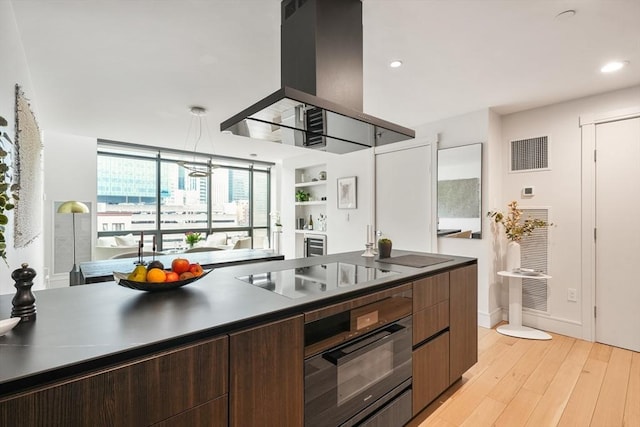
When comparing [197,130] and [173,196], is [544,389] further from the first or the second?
[173,196]

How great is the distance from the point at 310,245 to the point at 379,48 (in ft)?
13.9

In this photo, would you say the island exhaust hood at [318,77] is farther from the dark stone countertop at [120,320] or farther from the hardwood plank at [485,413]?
the hardwood plank at [485,413]

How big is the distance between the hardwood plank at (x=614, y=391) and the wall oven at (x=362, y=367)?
4.31 feet

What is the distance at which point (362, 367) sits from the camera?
1521 mm

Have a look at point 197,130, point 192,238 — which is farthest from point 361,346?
point 192,238

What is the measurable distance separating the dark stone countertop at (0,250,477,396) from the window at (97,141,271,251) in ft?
13.3

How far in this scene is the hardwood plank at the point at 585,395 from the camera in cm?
195

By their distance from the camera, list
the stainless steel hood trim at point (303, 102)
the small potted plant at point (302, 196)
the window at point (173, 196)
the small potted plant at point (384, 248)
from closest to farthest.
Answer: the stainless steel hood trim at point (303, 102)
the small potted plant at point (384, 248)
the window at point (173, 196)
the small potted plant at point (302, 196)

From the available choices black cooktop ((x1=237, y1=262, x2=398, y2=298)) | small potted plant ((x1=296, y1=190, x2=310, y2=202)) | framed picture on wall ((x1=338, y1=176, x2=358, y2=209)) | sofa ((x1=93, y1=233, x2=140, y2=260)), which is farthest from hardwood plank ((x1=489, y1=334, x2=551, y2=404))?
sofa ((x1=93, y1=233, x2=140, y2=260))

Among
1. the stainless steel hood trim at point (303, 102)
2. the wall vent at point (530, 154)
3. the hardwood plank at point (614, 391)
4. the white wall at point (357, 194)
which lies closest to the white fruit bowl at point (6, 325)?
the stainless steel hood trim at point (303, 102)

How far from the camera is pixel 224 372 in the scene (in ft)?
3.29

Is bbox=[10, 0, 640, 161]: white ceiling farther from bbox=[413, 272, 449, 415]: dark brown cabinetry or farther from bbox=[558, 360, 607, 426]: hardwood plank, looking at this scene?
bbox=[558, 360, 607, 426]: hardwood plank

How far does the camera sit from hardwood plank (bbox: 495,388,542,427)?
6.29 feet

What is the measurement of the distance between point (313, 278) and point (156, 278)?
0.79m
